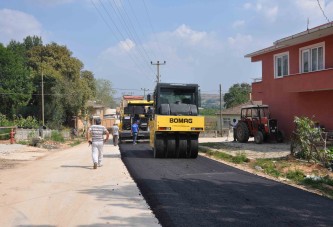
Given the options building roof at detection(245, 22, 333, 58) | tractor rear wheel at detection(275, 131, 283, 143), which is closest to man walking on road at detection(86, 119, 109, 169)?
building roof at detection(245, 22, 333, 58)

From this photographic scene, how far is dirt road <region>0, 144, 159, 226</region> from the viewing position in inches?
272

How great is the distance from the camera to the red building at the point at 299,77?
846 inches

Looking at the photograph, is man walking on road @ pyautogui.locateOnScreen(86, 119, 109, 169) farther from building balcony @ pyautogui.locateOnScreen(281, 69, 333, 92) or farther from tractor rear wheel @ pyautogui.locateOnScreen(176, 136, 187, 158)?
building balcony @ pyautogui.locateOnScreen(281, 69, 333, 92)

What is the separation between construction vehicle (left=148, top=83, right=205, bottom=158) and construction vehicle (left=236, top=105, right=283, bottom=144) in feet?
24.2

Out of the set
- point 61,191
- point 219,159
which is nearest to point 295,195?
point 61,191

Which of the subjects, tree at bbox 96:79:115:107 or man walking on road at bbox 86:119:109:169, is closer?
man walking on road at bbox 86:119:109:169

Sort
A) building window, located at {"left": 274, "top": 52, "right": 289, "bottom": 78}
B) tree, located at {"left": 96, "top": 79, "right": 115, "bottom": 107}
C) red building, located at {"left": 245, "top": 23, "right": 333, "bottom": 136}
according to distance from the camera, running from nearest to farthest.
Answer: red building, located at {"left": 245, "top": 23, "right": 333, "bottom": 136} → building window, located at {"left": 274, "top": 52, "right": 289, "bottom": 78} → tree, located at {"left": 96, "top": 79, "right": 115, "bottom": 107}

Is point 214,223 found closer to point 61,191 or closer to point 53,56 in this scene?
point 61,191

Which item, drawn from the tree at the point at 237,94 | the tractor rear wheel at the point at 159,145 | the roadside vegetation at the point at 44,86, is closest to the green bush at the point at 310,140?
the tractor rear wheel at the point at 159,145

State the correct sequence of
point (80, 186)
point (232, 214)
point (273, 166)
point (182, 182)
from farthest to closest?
1. point (273, 166)
2. point (182, 182)
3. point (80, 186)
4. point (232, 214)

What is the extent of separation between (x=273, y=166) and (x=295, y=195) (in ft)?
14.8

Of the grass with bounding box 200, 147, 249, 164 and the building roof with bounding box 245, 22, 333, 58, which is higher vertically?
the building roof with bounding box 245, 22, 333, 58

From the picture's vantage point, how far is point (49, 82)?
49469 mm

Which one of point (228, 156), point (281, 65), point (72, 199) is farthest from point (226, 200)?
point (281, 65)
